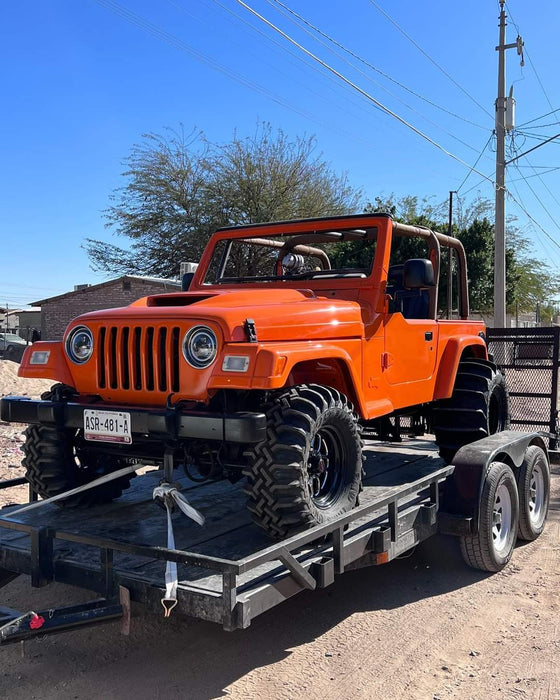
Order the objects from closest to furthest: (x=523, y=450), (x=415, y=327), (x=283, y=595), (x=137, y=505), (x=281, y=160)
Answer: (x=283, y=595) → (x=137, y=505) → (x=415, y=327) → (x=523, y=450) → (x=281, y=160)

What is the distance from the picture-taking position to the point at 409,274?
453 cm

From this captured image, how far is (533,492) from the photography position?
557 centimetres

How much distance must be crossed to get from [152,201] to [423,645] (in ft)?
73.4

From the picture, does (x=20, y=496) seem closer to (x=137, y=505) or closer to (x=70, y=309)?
(x=137, y=505)

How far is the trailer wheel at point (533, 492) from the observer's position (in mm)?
5234

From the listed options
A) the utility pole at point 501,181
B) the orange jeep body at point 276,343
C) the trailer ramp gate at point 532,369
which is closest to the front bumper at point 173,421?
the orange jeep body at point 276,343

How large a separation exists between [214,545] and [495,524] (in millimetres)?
2229

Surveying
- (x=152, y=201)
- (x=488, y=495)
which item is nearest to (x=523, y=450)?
(x=488, y=495)

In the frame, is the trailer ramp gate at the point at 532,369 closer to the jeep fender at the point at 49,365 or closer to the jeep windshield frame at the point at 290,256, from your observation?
the jeep windshield frame at the point at 290,256

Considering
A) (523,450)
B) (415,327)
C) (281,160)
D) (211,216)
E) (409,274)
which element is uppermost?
(281,160)

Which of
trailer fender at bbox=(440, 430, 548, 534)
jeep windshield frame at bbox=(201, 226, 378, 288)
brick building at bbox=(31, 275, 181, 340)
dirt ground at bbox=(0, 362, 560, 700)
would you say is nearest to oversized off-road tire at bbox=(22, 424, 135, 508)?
dirt ground at bbox=(0, 362, 560, 700)

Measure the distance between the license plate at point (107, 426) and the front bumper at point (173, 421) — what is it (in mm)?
32

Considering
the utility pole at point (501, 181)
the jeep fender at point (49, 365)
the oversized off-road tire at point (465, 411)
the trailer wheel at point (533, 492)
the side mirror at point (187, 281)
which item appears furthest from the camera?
the utility pole at point (501, 181)

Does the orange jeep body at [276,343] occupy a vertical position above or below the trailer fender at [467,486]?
above
